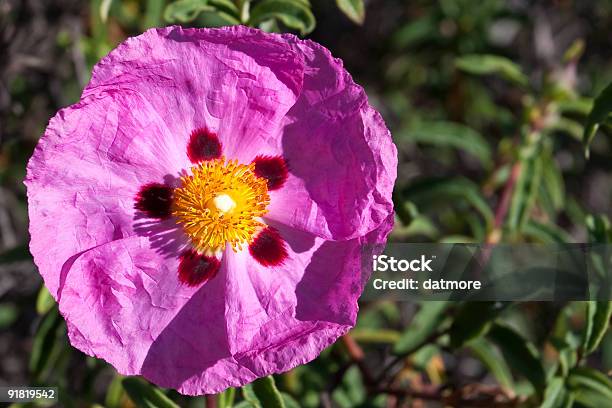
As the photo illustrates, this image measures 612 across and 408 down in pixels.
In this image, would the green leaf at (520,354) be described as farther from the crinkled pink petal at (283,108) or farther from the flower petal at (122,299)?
the flower petal at (122,299)

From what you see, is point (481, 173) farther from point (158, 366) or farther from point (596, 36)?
point (158, 366)

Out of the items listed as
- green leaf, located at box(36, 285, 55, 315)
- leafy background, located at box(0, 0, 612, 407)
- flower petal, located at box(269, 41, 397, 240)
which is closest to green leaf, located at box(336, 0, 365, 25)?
leafy background, located at box(0, 0, 612, 407)

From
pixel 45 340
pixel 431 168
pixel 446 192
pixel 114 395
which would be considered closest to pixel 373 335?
pixel 446 192

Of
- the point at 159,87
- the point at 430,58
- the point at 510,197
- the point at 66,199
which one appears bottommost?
the point at 510,197

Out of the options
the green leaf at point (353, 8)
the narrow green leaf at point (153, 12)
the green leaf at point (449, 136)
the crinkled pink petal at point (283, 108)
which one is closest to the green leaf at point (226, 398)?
the crinkled pink petal at point (283, 108)

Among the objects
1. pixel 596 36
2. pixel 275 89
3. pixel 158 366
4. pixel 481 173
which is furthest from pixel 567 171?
pixel 158 366

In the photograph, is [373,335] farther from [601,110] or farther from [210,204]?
[601,110]
